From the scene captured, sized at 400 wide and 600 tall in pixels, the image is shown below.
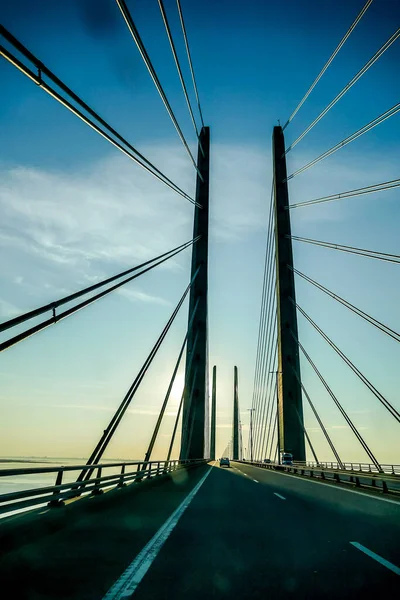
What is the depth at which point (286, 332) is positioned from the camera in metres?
30.6

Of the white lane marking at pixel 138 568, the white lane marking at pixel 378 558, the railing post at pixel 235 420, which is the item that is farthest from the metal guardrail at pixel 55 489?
the railing post at pixel 235 420

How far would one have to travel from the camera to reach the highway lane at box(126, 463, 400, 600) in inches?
161

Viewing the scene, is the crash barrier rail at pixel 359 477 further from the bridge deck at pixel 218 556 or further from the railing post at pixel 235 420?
the railing post at pixel 235 420

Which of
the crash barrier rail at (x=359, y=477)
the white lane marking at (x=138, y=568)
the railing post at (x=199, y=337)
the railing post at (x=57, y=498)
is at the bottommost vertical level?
the white lane marking at (x=138, y=568)

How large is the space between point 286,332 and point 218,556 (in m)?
26.0

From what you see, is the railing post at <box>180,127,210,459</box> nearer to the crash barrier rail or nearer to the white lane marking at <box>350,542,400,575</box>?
the crash barrier rail

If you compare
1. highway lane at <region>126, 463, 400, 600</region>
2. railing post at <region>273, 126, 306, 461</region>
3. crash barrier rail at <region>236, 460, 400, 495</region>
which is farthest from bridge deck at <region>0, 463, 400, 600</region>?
railing post at <region>273, 126, 306, 461</region>

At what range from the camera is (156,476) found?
2178 cm

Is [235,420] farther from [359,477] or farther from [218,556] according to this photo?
[218,556]

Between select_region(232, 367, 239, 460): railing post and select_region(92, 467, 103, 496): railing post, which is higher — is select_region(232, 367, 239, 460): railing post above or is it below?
above

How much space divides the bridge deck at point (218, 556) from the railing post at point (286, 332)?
20.3 m

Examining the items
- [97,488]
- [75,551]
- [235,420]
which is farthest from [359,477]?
[235,420]

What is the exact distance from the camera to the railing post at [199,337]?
2939 cm

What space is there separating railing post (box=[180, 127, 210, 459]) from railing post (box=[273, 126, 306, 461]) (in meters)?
5.77
